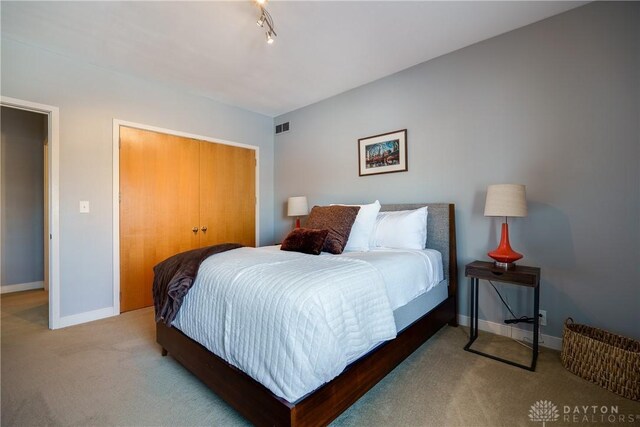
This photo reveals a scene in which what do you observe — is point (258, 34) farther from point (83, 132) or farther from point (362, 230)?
point (83, 132)

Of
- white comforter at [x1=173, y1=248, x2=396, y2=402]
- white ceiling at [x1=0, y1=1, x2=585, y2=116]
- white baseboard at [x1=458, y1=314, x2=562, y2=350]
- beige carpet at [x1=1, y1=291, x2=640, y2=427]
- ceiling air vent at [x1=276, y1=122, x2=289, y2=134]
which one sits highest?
→ white ceiling at [x1=0, y1=1, x2=585, y2=116]

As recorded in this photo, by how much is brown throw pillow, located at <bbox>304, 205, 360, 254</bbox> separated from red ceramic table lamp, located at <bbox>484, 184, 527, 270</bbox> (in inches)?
44.1

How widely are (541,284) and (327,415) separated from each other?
2040mm

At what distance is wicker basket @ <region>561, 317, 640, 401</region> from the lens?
1624 mm

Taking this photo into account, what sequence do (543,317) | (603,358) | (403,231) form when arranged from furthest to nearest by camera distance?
(403,231), (543,317), (603,358)

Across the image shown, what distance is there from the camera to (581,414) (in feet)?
4.96

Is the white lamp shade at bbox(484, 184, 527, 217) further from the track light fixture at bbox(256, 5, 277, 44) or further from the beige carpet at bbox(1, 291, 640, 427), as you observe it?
the track light fixture at bbox(256, 5, 277, 44)

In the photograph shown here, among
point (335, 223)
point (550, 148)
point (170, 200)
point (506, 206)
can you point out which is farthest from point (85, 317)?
point (550, 148)

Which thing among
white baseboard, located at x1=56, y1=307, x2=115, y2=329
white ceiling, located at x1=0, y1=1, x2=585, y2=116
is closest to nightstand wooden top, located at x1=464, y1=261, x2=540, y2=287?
white ceiling, located at x1=0, y1=1, x2=585, y2=116

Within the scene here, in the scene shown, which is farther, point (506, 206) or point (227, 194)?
point (227, 194)

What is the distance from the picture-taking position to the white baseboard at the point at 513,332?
2.20 m

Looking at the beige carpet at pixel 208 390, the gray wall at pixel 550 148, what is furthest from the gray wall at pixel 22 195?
the gray wall at pixel 550 148

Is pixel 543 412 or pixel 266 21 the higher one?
pixel 266 21

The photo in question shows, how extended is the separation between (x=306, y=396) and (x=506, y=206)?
6.06 ft
